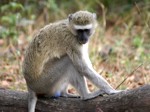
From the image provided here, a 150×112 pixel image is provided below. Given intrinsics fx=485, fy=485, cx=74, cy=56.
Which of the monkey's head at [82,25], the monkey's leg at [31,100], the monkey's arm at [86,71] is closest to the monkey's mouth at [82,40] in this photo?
the monkey's head at [82,25]

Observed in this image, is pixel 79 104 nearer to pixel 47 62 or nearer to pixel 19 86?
pixel 47 62

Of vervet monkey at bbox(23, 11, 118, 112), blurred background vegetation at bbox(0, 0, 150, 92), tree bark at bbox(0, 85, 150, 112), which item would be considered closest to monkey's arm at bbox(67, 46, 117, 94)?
vervet monkey at bbox(23, 11, 118, 112)

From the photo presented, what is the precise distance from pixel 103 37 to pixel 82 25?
5.44 metres

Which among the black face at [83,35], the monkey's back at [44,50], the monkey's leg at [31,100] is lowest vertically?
the monkey's leg at [31,100]

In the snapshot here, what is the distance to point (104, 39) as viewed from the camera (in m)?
12.7

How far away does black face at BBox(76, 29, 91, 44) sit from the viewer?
7.08 metres

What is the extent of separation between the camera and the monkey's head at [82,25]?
7.11 meters

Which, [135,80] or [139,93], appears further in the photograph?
[135,80]

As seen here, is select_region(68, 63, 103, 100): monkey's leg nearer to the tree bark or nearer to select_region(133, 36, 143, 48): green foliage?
the tree bark

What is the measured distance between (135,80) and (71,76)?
2.77 metres

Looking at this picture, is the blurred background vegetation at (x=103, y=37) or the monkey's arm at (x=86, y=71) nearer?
the monkey's arm at (x=86, y=71)

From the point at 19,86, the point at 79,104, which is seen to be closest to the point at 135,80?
the point at 19,86

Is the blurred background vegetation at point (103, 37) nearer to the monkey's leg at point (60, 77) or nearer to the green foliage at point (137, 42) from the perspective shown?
the green foliage at point (137, 42)

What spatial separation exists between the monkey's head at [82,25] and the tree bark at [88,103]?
3.03 feet
